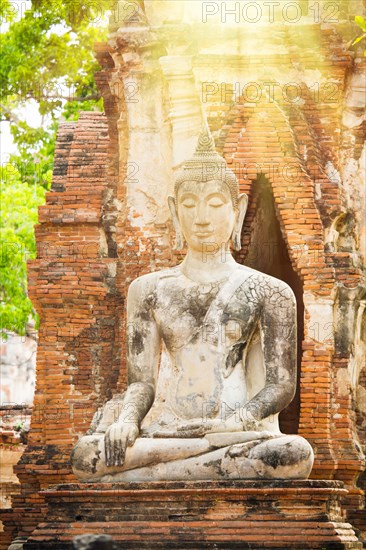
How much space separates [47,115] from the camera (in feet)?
73.4

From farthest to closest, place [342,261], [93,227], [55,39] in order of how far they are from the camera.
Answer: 1. [55,39]
2. [93,227]
3. [342,261]

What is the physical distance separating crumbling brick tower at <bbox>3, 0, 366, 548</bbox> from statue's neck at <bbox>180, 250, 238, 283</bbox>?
7.28 feet

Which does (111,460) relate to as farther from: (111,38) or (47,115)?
(47,115)

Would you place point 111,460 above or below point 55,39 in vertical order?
below

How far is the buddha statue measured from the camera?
1091 centimetres

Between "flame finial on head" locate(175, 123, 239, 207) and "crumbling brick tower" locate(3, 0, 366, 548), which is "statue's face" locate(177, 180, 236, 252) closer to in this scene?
"flame finial on head" locate(175, 123, 239, 207)

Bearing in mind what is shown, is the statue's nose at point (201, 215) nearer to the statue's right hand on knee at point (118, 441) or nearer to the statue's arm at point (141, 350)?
the statue's arm at point (141, 350)

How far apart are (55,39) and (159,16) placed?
721 cm

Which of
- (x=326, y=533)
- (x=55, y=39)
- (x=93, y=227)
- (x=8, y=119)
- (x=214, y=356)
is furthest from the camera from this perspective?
(x=8, y=119)

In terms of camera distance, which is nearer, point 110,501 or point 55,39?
point 110,501

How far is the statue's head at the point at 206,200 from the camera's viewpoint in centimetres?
1177

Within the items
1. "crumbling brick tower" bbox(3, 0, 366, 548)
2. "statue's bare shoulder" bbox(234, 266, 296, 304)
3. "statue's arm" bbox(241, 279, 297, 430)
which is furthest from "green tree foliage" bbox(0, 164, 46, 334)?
"statue's arm" bbox(241, 279, 297, 430)

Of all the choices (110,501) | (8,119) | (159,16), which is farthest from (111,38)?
(8,119)

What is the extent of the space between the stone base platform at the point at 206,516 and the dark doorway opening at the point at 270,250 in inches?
145
